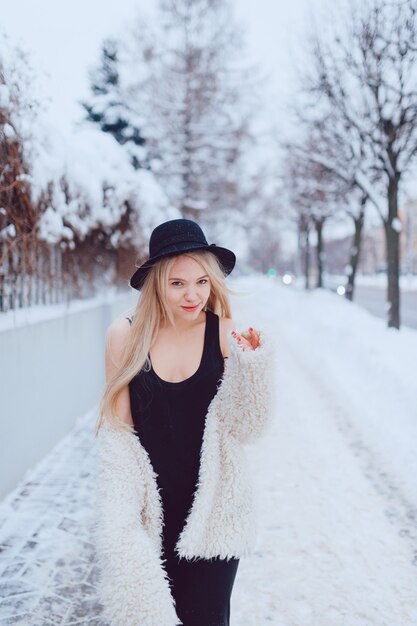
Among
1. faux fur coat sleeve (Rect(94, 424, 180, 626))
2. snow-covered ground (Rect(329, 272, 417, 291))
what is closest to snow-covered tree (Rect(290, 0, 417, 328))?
faux fur coat sleeve (Rect(94, 424, 180, 626))

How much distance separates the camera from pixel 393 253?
456 inches

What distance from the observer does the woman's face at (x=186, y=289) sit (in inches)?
77.3

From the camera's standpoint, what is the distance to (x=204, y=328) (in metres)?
2.11

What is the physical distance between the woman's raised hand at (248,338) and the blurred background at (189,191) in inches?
4.3

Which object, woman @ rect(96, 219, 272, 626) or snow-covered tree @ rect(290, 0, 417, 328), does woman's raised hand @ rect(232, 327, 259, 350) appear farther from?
snow-covered tree @ rect(290, 0, 417, 328)

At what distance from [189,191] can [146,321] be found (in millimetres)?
16350

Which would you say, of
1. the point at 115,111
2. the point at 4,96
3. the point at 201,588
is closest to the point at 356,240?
the point at 115,111

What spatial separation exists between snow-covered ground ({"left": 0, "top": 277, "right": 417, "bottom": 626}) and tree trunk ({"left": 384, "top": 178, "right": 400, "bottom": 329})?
479cm

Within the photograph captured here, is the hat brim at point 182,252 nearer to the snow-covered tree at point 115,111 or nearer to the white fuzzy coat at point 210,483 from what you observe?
the white fuzzy coat at point 210,483

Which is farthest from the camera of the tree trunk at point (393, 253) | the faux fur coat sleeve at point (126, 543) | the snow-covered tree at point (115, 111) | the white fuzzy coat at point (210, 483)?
the snow-covered tree at point (115, 111)

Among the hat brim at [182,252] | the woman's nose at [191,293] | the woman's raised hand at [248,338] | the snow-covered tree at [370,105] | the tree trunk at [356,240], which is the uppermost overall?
the snow-covered tree at [370,105]

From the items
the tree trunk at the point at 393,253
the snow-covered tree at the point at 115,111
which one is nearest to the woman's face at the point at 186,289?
the tree trunk at the point at 393,253

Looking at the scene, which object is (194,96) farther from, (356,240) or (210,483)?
(210,483)

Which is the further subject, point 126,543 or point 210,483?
point 210,483
